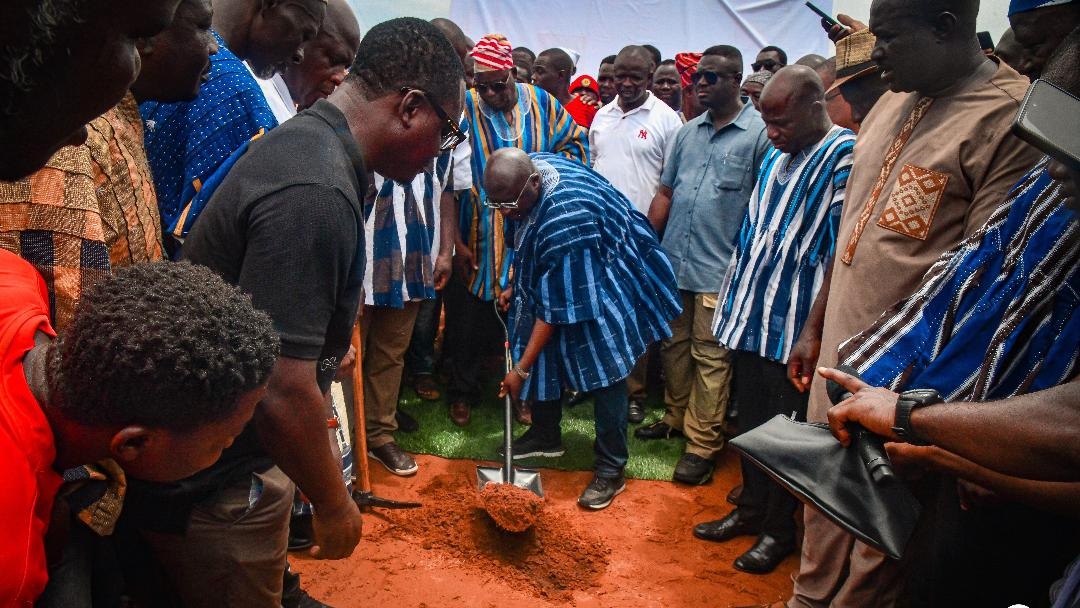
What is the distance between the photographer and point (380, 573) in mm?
3371

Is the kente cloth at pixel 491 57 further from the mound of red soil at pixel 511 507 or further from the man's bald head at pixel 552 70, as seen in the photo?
the mound of red soil at pixel 511 507

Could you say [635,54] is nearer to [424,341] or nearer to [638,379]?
[638,379]

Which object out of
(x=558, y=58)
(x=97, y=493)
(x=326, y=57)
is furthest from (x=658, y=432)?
(x=558, y=58)

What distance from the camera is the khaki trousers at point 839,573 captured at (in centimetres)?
246

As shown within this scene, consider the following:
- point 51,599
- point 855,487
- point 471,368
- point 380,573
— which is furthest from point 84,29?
point 471,368

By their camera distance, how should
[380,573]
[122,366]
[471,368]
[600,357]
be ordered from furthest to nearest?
[471,368]
[600,357]
[380,573]
[122,366]

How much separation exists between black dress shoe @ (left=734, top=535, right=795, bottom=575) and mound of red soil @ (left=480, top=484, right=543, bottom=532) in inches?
39.9

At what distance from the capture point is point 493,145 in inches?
195

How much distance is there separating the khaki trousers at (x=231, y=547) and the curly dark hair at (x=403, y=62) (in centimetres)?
108

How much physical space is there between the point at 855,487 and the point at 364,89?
1626mm

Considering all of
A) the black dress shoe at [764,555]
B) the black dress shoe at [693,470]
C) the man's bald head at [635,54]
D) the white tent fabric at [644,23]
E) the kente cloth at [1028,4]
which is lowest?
the black dress shoe at [693,470]

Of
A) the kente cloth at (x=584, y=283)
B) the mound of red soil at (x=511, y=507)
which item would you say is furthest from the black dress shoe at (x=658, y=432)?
the mound of red soil at (x=511, y=507)

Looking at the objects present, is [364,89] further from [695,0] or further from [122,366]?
[695,0]

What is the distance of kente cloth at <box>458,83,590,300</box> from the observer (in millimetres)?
4918
